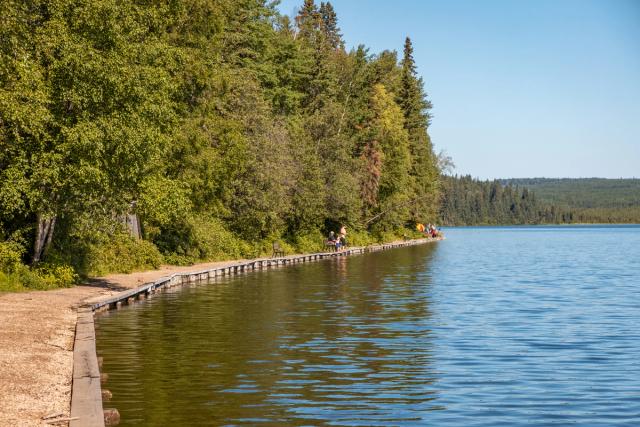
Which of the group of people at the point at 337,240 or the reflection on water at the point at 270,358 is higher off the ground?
the group of people at the point at 337,240

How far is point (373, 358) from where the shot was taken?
1934cm

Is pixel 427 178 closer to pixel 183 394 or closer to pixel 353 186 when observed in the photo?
pixel 353 186

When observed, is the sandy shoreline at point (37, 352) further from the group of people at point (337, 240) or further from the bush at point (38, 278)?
the group of people at point (337, 240)

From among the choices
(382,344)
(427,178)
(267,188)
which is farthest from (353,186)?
(382,344)

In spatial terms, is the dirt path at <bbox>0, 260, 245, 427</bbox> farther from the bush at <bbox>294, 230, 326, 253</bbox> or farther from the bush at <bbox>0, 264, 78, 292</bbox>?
the bush at <bbox>294, 230, 326, 253</bbox>

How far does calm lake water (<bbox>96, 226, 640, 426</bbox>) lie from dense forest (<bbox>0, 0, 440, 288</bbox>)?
4.43m

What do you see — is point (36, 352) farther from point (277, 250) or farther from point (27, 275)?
point (277, 250)

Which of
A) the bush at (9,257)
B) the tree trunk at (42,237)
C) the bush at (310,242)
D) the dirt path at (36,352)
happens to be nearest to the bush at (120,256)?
the tree trunk at (42,237)

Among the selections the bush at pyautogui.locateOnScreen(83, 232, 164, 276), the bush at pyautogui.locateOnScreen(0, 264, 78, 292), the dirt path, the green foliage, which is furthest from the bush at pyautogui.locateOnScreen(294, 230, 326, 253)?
the dirt path

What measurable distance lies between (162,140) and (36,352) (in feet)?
49.7

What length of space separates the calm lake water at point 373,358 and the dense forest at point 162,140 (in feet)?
14.5

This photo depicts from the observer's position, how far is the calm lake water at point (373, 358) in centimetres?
1410

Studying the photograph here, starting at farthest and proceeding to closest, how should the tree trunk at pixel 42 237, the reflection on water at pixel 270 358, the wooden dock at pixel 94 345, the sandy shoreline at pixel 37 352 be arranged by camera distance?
the tree trunk at pixel 42 237, the reflection on water at pixel 270 358, the sandy shoreline at pixel 37 352, the wooden dock at pixel 94 345

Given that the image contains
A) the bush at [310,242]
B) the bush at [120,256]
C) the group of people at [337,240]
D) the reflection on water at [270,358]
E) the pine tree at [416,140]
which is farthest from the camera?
the pine tree at [416,140]
